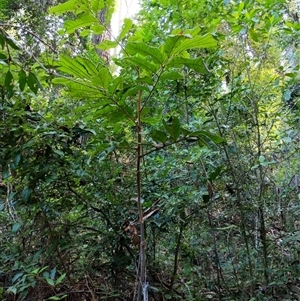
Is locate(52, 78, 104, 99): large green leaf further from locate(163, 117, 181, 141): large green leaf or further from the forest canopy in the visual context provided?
locate(163, 117, 181, 141): large green leaf

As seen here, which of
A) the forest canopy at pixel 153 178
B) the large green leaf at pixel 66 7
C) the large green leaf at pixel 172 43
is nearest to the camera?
the large green leaf at pixel 172 43

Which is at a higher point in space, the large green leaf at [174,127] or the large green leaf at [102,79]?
the large green leaf at [102,79]

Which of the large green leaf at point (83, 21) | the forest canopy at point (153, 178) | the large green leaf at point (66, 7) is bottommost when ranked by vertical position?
the forest canopy at point (153, 178)

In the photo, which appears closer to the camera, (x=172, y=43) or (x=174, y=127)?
(x=172, y=43)

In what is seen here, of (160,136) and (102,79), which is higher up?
(102,79)

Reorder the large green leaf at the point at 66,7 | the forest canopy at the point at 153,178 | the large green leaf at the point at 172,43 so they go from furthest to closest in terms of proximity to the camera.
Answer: the forest canopy at the point at 153,178
the large green leaf at the point at 66,7
the large green leaf at the point at 172,43

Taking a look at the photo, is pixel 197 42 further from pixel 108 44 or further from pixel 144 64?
pixel 108 44

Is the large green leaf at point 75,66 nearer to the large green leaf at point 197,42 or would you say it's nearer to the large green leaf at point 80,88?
the large green leaf at point 80,88

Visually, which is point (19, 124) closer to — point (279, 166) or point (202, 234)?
point (202, 234)

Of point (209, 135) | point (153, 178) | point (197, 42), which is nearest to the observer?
point (197, 42)

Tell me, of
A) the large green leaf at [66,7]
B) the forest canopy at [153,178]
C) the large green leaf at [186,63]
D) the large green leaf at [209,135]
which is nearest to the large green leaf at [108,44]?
the forest canopy at [153,178]

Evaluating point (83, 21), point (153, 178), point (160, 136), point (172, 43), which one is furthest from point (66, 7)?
point (153, 178)

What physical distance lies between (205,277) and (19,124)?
55.5 inches

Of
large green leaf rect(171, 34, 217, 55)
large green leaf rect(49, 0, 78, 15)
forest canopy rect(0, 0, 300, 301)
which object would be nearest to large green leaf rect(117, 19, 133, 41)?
forest canopy rect(0, 0, 300, 301)
